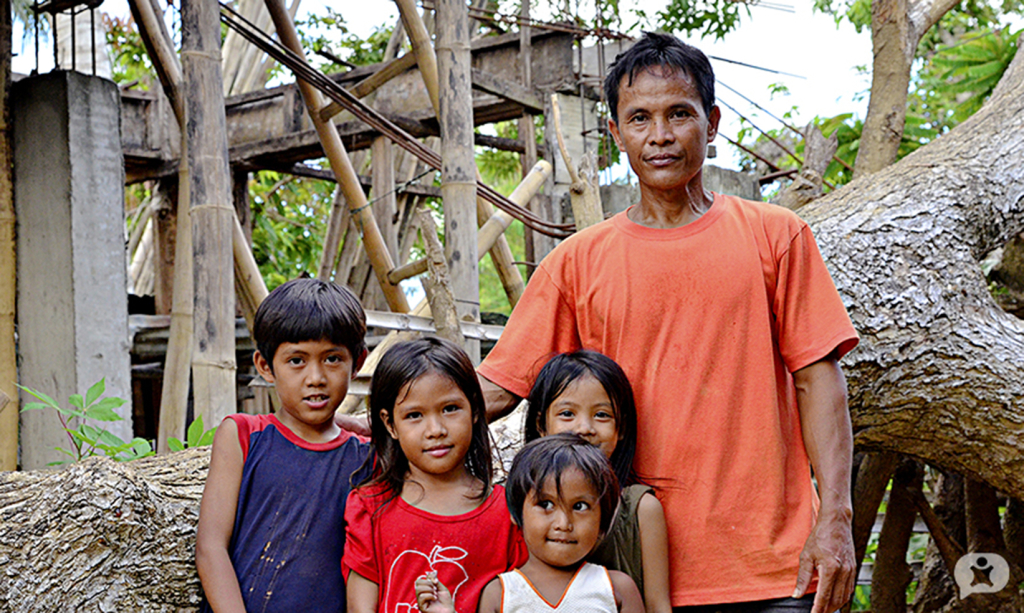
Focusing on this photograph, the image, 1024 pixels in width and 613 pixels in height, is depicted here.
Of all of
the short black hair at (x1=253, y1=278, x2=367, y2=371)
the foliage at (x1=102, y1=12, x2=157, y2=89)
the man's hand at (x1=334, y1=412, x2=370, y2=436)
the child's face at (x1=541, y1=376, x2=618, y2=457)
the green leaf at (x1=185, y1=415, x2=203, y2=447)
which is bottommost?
the green leaf at (x1=185, y1=415, x2=203, y2=447)

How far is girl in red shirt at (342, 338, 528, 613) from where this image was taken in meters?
1.93

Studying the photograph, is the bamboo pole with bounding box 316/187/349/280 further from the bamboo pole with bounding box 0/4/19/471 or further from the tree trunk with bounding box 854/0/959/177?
the tree trunk with bounding box 854/0/959/177

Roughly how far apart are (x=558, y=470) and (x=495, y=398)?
36 cm

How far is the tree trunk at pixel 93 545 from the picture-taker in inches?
76.4

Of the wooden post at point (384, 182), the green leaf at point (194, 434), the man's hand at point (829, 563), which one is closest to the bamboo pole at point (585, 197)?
the green leaf at point (194, 434)

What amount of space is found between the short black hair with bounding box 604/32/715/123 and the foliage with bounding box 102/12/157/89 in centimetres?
877

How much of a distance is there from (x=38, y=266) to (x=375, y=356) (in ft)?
6.89

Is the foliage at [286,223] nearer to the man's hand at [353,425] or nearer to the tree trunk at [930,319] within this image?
the tree trunk at [930,319]

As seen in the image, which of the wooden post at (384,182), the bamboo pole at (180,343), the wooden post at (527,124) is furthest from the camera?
the wooden post at (384,182)

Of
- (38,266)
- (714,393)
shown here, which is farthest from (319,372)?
(38,266)

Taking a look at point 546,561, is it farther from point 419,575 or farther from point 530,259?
point 530,259

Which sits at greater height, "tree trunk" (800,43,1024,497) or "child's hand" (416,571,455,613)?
"tree trunk" (800,43,1024,497)

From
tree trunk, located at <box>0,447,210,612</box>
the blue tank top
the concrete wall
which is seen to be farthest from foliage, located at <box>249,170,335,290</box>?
the blue tank top

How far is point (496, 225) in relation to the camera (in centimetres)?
527
